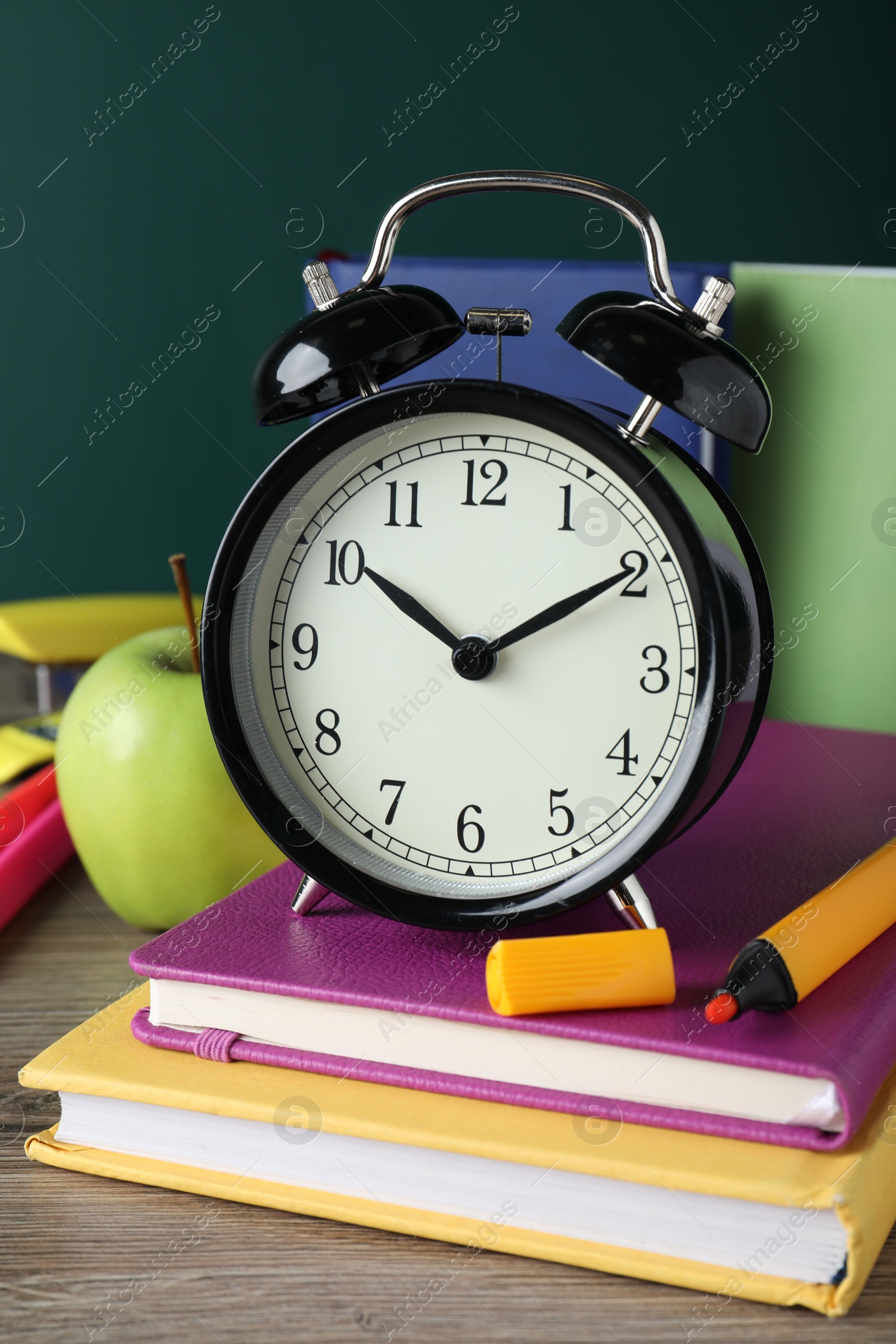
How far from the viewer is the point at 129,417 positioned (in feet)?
8.11

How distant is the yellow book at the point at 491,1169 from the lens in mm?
550

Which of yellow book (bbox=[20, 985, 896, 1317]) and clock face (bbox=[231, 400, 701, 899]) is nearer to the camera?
yellow book (bbox=[20, 985, 896, 1317])

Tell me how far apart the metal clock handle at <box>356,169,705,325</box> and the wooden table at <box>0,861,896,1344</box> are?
19.8 inches

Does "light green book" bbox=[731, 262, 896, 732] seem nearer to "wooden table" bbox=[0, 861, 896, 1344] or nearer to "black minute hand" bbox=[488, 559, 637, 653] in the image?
"black minute hand" bbox=[488, 559, 637, 653]

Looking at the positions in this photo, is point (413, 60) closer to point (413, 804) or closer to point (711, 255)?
point (711, 255)

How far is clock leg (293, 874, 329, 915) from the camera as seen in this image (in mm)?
746

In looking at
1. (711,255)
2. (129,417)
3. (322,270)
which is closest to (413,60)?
(711,255)

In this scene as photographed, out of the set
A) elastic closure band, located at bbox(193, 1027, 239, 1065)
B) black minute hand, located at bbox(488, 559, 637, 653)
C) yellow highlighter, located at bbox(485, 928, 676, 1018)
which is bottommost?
elastic closure band, located at bbox(193, 1027, 239, 1065)

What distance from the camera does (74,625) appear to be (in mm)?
1463

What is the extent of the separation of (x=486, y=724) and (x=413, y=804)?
67 millimetres

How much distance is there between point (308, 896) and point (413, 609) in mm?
194

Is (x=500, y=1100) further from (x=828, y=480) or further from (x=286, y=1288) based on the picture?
(x=828, y=480)

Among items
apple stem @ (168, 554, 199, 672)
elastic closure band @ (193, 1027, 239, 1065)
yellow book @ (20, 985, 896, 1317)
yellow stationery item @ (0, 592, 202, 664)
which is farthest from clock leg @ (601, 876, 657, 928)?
yellow stationery item @ (0, 592, 202, 664)

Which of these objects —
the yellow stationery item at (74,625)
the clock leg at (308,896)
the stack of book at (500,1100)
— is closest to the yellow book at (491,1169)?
the stack of book at (500,1100)
